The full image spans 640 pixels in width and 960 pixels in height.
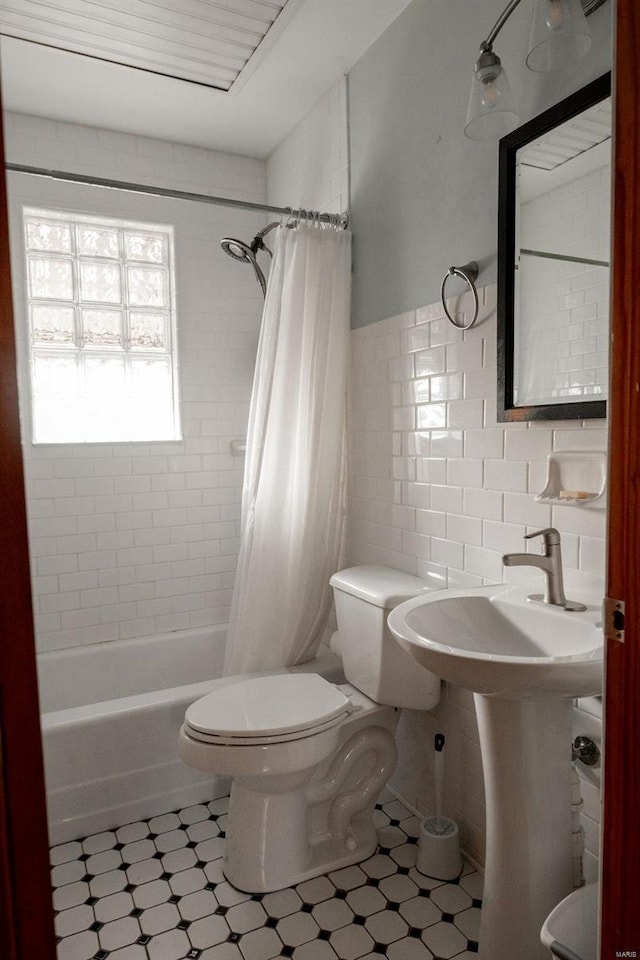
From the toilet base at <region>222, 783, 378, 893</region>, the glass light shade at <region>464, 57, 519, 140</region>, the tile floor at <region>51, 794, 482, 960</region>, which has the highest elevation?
the glass light shade at <region>464, 57, 519, 140</region>

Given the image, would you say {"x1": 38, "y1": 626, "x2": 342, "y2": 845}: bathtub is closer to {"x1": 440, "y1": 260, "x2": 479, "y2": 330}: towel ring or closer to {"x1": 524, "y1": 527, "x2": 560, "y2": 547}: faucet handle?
{"x1": 524, "y1": 527, "x2": 560, "y2": 547}: faucet handle

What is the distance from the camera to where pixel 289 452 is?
93.0 inches

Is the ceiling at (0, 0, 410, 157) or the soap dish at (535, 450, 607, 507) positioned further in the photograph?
the ceiling at (0, 0, 410, 157)

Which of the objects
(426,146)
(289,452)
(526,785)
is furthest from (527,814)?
(426,146)

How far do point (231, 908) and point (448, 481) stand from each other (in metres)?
1.41

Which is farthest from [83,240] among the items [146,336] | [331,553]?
[331,553]

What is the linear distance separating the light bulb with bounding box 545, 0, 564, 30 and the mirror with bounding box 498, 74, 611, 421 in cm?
17

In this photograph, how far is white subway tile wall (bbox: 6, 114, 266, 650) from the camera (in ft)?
8.97

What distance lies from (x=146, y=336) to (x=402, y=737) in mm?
2162

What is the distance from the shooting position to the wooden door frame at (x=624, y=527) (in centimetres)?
83

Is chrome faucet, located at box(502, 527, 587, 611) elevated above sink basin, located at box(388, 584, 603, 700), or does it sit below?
above

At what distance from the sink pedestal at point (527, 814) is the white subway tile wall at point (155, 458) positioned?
1.96 meters

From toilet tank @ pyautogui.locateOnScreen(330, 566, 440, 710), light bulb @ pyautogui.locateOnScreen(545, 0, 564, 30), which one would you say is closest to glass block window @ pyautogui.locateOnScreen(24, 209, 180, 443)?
toilet tank @ pyautogui.locateOnScreen(330, 566, 440, 710)

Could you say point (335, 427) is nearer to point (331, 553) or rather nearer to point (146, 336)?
point (331, 553)
